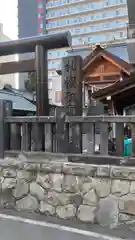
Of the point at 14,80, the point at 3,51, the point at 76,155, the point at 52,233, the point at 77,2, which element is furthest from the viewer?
the point at 77,2

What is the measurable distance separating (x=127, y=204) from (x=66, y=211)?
3.93 ft

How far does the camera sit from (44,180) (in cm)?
548

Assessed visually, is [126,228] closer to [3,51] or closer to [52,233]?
[52,233]

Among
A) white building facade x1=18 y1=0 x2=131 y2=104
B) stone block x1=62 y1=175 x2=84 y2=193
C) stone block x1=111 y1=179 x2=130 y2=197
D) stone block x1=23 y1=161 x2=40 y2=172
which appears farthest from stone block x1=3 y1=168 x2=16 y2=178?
white building facade x1=18 y1=0 x2=131 y2=104

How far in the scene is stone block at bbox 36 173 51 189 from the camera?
17.9 ft

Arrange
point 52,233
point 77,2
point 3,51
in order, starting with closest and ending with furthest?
point 52,233 < point 3,51 < point 77,2

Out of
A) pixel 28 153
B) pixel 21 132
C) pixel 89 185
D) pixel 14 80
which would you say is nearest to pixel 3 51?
pixel 21 132

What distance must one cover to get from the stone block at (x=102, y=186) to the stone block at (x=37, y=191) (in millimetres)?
Answer: 1133

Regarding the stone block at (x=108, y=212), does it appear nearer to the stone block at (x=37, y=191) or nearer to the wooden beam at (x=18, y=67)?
the stone block at (x=37, y=191)

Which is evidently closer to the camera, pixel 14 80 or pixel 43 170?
pixel 43 170

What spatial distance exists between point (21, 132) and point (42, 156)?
0.83m

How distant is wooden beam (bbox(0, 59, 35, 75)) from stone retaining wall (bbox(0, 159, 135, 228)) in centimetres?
240

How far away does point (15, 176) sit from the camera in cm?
582

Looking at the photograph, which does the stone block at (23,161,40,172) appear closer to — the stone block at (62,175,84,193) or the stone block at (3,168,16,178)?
the stone block at (3,168,16,178)
